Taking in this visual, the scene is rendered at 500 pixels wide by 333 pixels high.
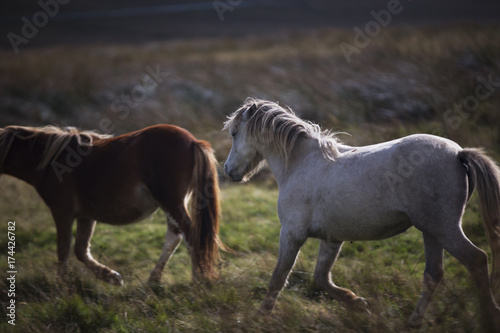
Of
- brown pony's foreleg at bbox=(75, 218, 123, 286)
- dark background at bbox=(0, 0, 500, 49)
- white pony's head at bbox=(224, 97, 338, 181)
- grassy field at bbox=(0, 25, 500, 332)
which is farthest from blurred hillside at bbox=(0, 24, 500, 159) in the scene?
dark background at bbox=(0, 0, 500, 49)

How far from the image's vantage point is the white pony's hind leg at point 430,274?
356 centimetres

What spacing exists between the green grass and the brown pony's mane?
1.30m

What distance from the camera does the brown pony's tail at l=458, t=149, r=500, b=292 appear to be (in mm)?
3266

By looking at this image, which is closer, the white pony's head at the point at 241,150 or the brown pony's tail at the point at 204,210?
the white pony's head at the point at 241,150

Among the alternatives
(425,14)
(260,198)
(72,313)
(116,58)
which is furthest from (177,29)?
(72,313)

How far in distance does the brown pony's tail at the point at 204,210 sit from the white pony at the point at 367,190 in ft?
2.76

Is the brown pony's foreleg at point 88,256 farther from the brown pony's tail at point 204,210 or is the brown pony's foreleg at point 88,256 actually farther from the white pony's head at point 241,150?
the white pony's head at point 241,150

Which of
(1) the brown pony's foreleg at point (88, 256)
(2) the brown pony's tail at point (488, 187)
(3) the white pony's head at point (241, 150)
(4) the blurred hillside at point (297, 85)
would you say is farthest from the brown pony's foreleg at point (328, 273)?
(4) the blurred hillside at point (297, 85)

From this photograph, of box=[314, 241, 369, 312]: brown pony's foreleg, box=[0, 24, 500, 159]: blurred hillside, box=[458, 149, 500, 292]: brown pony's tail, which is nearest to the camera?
box=[458, 149, 500, 292]: brown pony's tail

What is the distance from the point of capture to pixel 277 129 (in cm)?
418

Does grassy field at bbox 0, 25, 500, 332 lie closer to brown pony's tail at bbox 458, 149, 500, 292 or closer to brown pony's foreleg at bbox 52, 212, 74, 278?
brown pony's foreleg at bbox 52, 212, 74, 278

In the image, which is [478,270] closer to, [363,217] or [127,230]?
[363,217]

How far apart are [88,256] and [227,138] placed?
5.34 meters

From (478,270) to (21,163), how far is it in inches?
198
